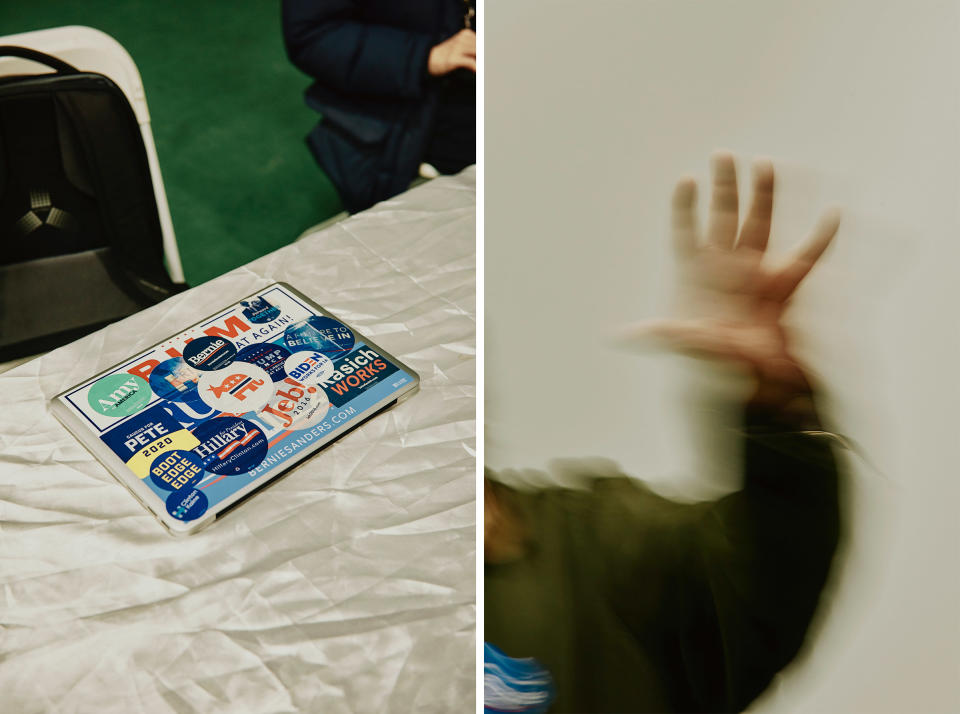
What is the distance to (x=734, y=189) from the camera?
21cm

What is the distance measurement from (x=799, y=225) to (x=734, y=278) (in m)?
0.02

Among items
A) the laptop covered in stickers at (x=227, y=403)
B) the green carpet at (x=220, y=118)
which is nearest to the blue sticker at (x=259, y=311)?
the laptop covered in stickers at (x=227, y=403)

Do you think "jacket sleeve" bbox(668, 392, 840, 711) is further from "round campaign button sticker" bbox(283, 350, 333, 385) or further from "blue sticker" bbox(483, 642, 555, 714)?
"round campaign button sticker" bbox(283, 350, 333, 385)

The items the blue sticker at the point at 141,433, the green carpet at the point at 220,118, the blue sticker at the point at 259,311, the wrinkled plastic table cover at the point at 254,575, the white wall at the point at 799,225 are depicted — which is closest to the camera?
the white wall at the point at 799,225

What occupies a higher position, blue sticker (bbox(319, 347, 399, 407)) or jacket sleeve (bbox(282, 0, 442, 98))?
jacket sleeve (bbox(282, 0, 442, 98))

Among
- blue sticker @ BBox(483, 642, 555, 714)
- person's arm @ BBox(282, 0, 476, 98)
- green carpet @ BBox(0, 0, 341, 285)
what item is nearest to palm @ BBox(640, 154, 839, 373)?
blue sticker @ BBox(483, 642, 555, 714)

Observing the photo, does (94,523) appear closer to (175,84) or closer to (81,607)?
(81,607)

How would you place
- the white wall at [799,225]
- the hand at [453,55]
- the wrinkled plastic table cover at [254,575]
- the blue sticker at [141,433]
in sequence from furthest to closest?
1. the hand at [453,55]
2. the blue sticker at [141,433]
3. the wrinkled plastic table cover at [254,575]
4. the white wall at [799,225]

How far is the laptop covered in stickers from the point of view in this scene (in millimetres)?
524

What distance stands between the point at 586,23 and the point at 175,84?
2.08 meters

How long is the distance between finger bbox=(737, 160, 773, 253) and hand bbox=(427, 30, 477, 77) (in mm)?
996

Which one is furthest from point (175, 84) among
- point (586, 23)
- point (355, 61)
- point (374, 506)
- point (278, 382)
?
point (586, 23)

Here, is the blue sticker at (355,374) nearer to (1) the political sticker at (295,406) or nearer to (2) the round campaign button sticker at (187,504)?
(1) the political sticker at (295,406)

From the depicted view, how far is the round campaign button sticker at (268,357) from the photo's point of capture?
602 mm
